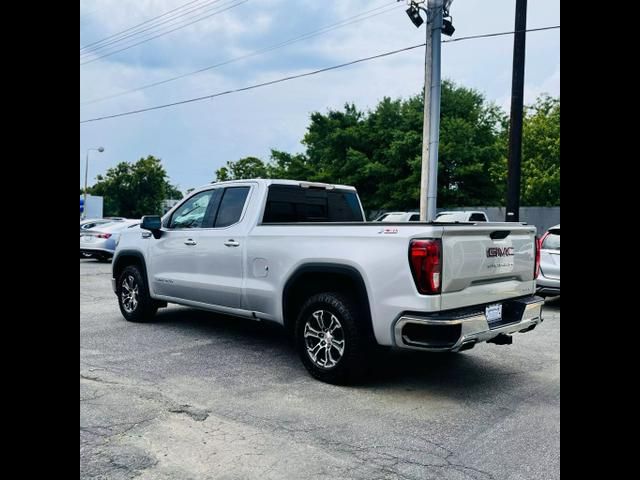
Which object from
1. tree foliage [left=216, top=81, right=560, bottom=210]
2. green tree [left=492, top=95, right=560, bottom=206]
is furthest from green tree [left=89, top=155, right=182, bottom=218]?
green tree [left=492, top=95, right=560, bottom=206]

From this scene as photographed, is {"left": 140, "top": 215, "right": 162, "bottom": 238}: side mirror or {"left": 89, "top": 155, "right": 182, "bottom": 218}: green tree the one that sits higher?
{"left": 89, "top": 155, "right": 182, "bottom": 218}: green tree

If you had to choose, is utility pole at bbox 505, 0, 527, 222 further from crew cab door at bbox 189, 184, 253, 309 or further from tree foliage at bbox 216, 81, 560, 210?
tree foliage at bbox 216, 81, 560, 210

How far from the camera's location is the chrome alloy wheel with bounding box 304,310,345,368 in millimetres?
4879

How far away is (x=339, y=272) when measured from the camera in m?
4.85

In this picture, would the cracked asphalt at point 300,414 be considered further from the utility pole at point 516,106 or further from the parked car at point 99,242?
the parked car at point 99,242

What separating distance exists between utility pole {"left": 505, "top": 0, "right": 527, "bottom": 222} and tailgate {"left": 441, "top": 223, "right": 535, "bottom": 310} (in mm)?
9246

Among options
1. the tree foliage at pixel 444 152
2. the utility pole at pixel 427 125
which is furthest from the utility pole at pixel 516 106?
the tree foliage at pixel 444 152

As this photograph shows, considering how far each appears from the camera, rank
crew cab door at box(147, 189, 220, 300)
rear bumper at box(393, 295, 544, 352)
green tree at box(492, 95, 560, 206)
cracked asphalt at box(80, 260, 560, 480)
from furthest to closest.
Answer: green tree at box(492, 95, 560, 206)
crew cab door at box(147, 189, 220, 300)
rear bumper at box(393, 295, 544, 352)
cracked asphalt at box(80, 260, 560, 480)

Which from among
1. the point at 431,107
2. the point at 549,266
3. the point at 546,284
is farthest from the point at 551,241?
the point at 431,107

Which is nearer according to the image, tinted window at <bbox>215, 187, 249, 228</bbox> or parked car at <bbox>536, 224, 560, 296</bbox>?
tinted window at <bbox>215, 187, 249, 228</bbox>
